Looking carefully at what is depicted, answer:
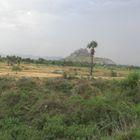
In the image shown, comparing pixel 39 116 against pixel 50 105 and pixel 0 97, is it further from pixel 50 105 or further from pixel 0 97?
pixel 0 97

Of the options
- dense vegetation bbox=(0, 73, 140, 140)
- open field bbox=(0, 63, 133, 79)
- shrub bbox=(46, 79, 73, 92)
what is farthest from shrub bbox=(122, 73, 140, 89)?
open field bbox=(0, 63, 133, 79)

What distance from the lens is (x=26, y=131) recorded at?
1867 cm

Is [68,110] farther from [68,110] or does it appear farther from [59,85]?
[59,85]

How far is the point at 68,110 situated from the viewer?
→ 21891mm

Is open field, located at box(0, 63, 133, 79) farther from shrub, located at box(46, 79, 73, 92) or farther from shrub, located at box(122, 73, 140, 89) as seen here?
shrub, located at box(122, 73, 140, 89)

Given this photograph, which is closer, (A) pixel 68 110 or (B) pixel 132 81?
(A) pixel 68 110

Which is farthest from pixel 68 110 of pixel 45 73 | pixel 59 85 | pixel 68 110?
pixel 45 73

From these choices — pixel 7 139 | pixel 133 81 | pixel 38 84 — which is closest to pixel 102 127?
pixel 7 139

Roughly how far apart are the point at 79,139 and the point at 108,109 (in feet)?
16.0

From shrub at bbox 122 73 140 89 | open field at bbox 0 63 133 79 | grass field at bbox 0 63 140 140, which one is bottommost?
grass field at bbox 0 63 140 140

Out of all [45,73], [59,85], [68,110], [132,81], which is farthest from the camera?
[45,73]

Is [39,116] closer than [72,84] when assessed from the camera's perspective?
Yes

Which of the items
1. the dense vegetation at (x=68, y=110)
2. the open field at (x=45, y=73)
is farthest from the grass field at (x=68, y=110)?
the open field at (x=45, y=73)

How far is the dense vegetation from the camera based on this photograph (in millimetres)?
17984
